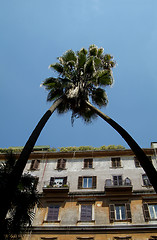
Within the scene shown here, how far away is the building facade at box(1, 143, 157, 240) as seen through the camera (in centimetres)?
2073

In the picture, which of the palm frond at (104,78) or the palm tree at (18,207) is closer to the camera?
the palm tree at (18,207)

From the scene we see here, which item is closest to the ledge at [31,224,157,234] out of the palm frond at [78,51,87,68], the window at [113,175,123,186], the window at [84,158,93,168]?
the window at [113,175,123,186]

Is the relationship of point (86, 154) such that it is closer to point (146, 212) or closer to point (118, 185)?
point (118, 185)

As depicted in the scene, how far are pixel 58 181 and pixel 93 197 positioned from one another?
167 inches

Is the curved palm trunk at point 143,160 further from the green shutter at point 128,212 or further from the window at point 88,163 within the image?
the window at point 88,163

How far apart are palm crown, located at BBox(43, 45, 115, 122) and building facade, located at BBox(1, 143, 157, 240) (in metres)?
10.5

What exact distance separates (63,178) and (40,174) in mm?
2626

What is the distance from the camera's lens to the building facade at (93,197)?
68.0 feet

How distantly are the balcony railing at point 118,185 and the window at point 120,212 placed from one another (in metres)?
1.50

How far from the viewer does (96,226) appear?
21.0 m

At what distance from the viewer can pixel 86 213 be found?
22.3 meters

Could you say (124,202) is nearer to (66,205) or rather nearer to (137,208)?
(137,208)

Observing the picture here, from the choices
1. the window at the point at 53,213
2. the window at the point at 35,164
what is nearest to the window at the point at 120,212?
the window at the point at 53,213

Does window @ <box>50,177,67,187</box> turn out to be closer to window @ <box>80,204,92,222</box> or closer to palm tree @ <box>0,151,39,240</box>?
window @ <box>80,204,92,222</box>
